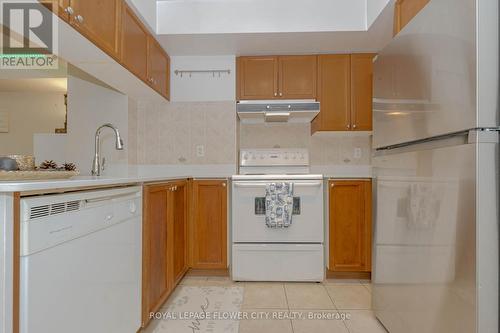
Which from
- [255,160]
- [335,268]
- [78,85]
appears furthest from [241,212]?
[78,85]

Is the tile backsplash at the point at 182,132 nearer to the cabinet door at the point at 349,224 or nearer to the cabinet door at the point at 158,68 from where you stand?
the cabinet door at the point at 158,68

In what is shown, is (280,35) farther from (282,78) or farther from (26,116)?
(26,116)

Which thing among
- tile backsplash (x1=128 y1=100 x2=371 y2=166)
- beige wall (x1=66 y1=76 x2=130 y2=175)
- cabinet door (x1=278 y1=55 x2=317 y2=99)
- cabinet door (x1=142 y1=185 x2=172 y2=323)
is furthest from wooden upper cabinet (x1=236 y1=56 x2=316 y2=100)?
cabinet door (x1=142 y1=185 x2=172 y2=323)

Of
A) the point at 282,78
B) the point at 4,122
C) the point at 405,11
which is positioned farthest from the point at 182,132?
the point at 4,122

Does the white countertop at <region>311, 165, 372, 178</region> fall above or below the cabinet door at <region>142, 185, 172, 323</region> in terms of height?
above

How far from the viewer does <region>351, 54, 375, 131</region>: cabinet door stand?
296 cm

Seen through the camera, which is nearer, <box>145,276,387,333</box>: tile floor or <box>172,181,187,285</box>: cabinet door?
<box>145,276,387,333</box>: tile floor

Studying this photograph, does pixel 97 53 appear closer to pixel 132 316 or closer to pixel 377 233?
pixel 132 316

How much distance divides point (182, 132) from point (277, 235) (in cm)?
137

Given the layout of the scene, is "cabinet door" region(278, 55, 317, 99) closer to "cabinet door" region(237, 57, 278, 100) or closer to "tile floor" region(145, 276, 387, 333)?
"cabinet door" region(237, 57, 278, 100)

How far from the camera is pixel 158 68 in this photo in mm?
2725

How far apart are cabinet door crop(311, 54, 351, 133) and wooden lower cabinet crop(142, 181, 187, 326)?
1.49m

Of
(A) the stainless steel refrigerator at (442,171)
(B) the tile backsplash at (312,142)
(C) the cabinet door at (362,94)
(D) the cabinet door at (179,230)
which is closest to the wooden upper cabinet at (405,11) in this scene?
(A) the stainless steel refrigerator at (442,171)

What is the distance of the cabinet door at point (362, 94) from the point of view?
296 centimetres
